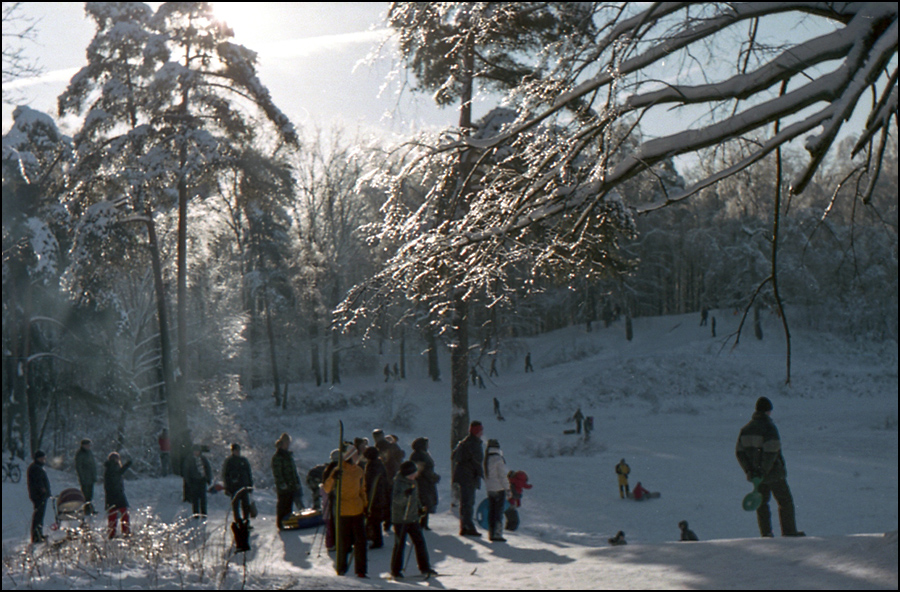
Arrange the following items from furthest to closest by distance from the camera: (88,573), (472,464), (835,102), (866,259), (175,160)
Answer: (866,259), (175,160), (472,464), (88,573), (835,102)

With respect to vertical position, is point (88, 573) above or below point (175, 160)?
below

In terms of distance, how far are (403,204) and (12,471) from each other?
16447mm

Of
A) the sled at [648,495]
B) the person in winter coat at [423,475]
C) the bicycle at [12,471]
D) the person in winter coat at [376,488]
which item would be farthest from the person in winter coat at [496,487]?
the bicycle at [12,471]

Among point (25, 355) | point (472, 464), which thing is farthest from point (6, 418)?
point (472, 464)

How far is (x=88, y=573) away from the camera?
22.1ft

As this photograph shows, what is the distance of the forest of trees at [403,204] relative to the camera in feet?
21.0

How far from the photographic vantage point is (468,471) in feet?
35.0

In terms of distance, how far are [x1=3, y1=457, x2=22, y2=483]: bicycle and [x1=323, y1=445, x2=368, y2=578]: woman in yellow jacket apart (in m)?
15.6

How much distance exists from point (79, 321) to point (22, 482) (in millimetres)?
6088

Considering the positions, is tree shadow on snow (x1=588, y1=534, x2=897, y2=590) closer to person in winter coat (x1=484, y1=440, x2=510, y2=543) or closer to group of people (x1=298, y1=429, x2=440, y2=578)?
group of people (x1=298, y1=429, x2=440, y2=578)

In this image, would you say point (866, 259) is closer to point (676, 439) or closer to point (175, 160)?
point (676, 439)

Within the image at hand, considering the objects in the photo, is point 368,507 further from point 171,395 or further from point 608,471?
point 608,471

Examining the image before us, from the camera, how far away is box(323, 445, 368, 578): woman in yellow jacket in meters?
8.06

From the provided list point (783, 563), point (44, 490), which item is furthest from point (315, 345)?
point (783, 563)
